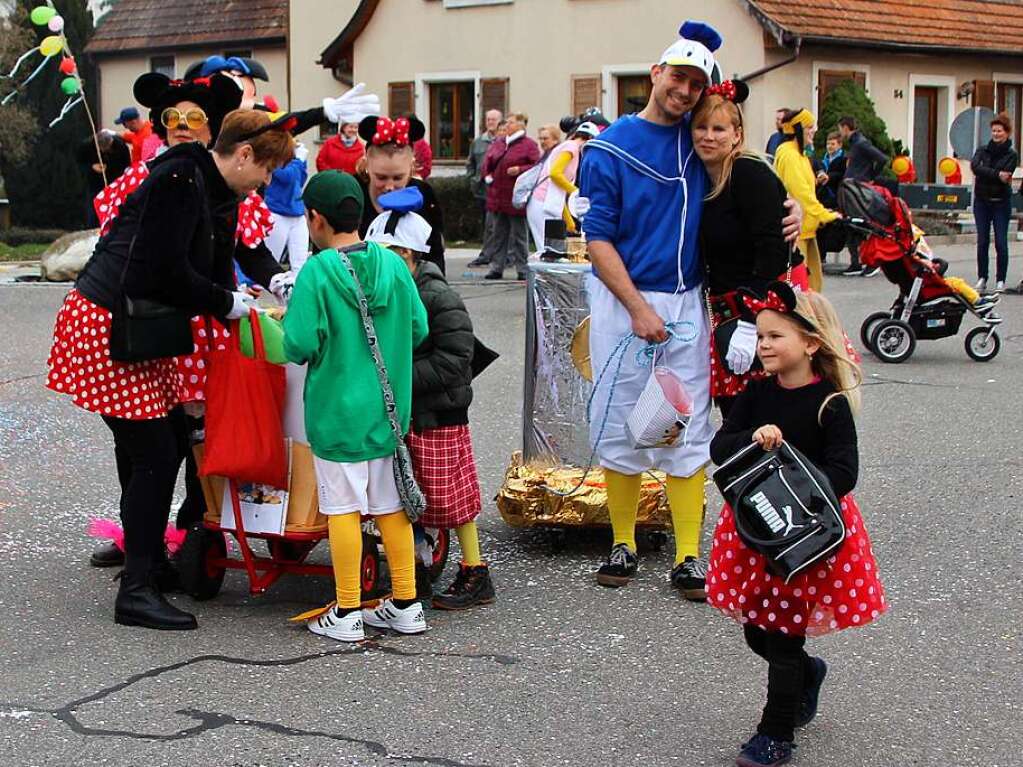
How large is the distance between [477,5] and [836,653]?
23.8m

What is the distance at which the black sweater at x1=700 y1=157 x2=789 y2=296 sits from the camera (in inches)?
203

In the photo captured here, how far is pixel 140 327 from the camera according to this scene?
4.85 meters

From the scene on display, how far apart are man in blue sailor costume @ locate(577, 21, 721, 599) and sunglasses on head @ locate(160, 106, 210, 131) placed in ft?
4.37

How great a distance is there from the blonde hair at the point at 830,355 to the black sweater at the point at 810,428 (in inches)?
1.0

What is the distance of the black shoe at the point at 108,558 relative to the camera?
18.7 ft

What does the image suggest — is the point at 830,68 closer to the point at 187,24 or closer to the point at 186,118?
the point at 187,24

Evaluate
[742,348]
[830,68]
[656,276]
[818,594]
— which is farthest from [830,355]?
[830,68]

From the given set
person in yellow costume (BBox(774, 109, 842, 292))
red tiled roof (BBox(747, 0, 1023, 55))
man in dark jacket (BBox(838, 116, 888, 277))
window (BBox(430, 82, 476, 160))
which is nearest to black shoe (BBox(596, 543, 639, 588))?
person in yellow costume (BBox(774, 109, 842, 292))

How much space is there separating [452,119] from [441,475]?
2400 cm

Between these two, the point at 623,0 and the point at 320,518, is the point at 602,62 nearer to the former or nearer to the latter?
the point at 623,0

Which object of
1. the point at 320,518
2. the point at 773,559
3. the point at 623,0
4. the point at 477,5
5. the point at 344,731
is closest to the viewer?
the point at 773,559

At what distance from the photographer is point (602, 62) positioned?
1013 inches

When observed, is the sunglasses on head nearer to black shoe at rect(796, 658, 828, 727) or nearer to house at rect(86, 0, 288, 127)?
black shoe at rect(796, 658, 828, 727)

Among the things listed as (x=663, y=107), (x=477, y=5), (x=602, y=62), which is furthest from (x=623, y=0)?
(x=663, y=107)
